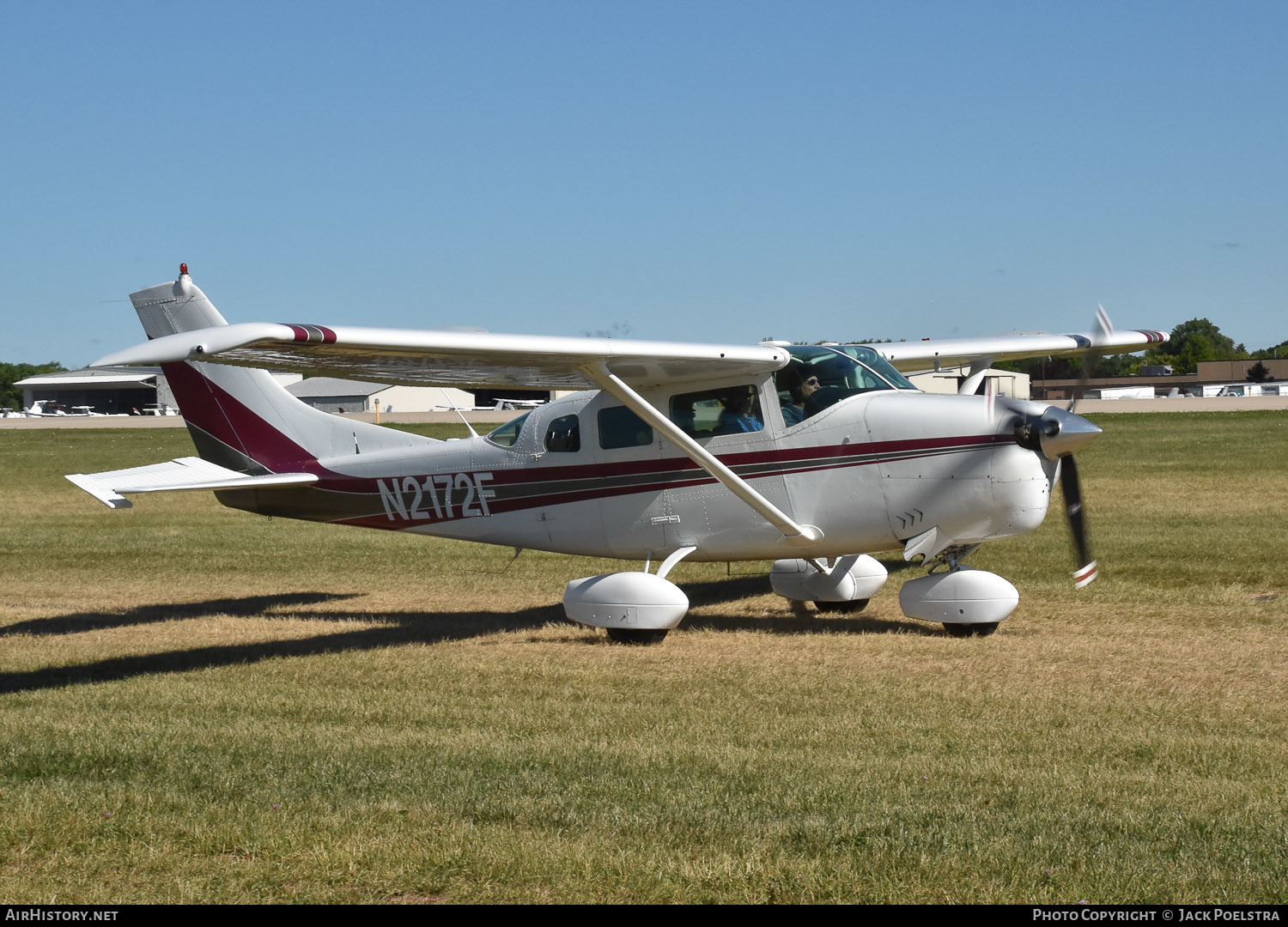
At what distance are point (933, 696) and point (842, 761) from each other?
6.13 ft

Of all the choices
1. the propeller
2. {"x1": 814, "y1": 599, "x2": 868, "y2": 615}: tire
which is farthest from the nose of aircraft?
{"x1": 814, "y1": 599, "x2": 868, "y2": 615}: tire

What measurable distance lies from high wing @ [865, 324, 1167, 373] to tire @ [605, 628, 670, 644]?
3.91 m

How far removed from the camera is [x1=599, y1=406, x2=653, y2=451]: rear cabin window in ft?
38.6

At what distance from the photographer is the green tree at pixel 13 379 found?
164m

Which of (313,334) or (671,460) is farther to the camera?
(671,460)

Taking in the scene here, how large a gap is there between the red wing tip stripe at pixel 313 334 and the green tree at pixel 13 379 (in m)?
152

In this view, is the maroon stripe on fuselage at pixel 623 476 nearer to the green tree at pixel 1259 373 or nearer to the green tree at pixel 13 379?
the green tree at pixel 1259 373

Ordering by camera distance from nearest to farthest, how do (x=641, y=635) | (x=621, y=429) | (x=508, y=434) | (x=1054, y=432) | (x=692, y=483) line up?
(x=1054, y=432) → (x=641, y=635) → (x=692, y=483) → (x=621, y=429) → (x=508, y=434)

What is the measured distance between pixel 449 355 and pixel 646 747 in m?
3.76

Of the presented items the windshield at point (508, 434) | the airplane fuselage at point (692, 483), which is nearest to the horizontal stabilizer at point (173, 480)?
the airplane fuselage at point (692, 483)

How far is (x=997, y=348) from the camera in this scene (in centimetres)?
1344

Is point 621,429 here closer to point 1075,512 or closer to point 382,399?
point 1075,512

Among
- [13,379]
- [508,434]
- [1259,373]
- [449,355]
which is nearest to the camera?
[449,355]

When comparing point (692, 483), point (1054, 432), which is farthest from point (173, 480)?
point (1054, 432)
